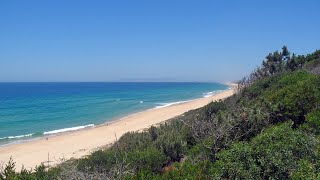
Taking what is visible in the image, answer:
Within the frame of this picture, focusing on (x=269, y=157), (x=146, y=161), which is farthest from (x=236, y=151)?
(x=146, y=161)

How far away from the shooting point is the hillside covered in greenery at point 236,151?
719cm

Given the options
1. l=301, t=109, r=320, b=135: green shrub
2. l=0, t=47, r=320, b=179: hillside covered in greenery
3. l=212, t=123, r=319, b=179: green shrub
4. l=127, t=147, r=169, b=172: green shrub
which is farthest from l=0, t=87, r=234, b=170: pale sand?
l=212, t=123, r=319, b=179: green shrub

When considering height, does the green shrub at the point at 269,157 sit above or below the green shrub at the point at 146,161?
above

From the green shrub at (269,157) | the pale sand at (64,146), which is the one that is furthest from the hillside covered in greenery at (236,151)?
the pale sand at (64,146)

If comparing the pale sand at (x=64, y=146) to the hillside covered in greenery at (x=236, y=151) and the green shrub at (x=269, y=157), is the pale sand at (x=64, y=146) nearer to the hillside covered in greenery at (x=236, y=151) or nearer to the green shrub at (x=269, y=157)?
the hillside covered in greenery at (x=236, y=151)

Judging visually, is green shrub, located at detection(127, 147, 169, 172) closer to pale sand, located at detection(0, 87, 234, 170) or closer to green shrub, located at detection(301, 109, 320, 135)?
green shrub, located at detection(301, 109, 320, 135)

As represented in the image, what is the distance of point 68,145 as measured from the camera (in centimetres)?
2852

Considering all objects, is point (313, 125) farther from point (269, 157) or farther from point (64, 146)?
point (64, 146)

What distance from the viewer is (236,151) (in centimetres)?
761

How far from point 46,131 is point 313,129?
31.0 metres

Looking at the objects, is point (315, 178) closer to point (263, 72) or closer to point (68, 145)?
point (68, 145)

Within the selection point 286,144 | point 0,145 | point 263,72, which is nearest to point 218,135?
point 286,144

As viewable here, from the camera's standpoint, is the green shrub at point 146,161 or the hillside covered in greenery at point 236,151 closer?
the hillside covered in greenery at point 236,151

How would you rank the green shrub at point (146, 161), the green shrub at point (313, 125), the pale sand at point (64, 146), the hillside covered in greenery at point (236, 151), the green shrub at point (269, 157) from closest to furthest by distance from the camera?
the green shrub at point (269, 157) < the hillside covered in greenery at point (236, 151) < the green shrub at point (313, 125) < the green shrub at point (146, 161) < the pale sand at point (64, 146)
